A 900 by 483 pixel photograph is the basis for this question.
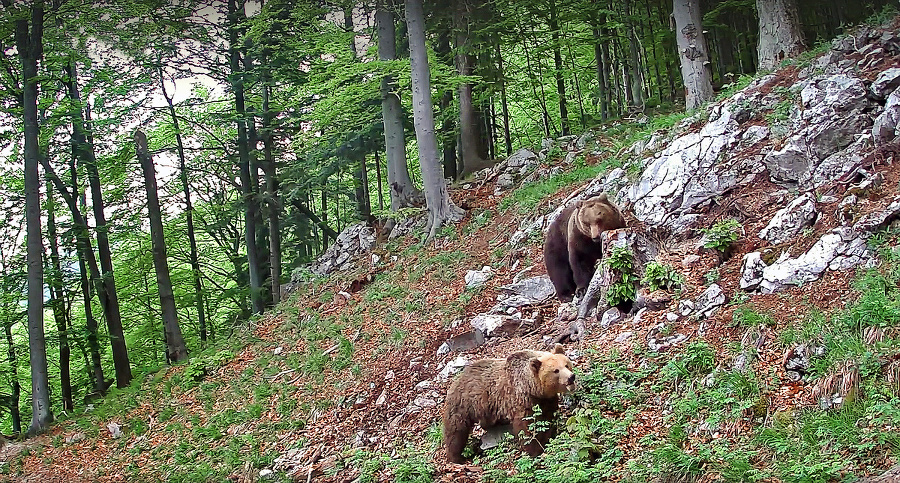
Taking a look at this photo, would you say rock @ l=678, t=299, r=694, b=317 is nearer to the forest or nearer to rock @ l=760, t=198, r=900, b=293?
rock @ l=760, t=198, r=900, b=293

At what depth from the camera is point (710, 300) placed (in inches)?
267

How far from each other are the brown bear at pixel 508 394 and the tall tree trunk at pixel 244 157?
12552 mm

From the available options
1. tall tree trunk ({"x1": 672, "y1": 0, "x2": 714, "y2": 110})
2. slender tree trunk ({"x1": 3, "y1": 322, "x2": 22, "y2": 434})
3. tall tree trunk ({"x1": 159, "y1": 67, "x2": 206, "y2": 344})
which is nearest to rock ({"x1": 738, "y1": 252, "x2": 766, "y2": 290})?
tall tree trunk ({"x1": 672, "y1": 0, "x2": 714, "y2": 110})

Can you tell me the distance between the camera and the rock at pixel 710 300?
21.9 ft

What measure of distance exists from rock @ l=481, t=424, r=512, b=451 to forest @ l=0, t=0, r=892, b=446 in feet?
27.8

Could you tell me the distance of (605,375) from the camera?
249 inches

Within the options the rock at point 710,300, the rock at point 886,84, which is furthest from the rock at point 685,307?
the rock at point 886,84

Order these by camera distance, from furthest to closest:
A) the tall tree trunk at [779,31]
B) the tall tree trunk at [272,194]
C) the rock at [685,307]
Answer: the tall tree trunk at [272,194], the tall tree trunk at [779,31], the rock at [685,307]

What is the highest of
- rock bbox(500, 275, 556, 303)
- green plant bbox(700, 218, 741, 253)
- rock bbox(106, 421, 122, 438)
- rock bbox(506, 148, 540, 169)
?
rock bbox(506, 148, 540, 169)

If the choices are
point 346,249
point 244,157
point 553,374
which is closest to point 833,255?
point 553,374

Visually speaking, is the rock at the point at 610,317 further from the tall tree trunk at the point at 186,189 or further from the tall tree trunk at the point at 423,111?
the tall tree trunk at the point at 186,189

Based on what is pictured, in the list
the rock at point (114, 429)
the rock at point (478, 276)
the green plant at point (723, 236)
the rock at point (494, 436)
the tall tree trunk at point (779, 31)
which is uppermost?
the tall tree trunk at point (779, 31)

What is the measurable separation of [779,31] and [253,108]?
13.1 meters

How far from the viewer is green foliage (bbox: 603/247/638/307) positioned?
7.50 m
